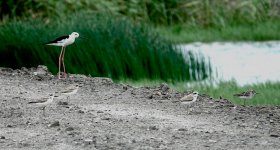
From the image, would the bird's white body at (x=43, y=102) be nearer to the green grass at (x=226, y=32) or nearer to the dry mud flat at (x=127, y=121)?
the dry mud flat at (x=127, y=121)

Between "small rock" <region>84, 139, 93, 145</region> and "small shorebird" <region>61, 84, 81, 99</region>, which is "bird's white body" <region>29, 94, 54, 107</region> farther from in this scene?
"small rock" <region>84, 139, 93, 145</region>

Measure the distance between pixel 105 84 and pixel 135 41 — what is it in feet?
11.5

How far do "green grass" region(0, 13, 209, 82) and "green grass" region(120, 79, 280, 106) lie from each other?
→ 0.79 metres

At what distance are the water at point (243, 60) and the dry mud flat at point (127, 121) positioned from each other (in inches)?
149

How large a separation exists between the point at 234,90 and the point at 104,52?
312cm

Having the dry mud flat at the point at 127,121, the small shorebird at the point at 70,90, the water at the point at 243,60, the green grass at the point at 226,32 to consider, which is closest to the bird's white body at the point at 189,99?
the dry mud flat at the point at 127,121

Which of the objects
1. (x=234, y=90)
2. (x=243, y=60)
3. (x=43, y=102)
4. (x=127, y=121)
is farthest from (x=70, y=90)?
(x=243, y=60)

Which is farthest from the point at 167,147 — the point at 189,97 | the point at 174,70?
the point at 174,70

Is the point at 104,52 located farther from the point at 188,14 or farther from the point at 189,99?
the point at 188,14

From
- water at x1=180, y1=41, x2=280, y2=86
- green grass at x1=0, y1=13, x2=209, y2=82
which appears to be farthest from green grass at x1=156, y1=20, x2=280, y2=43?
green grass at x1=0, y1=13, x2=209, y2=82

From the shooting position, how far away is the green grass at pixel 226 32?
2233cm

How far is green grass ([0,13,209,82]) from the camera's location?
16.2 m

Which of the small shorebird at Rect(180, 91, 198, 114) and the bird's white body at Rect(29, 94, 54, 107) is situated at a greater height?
the bird's white body at Rect(29, 94, 54, 107)

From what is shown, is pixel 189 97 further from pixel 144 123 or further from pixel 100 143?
pixel 100 143
